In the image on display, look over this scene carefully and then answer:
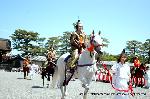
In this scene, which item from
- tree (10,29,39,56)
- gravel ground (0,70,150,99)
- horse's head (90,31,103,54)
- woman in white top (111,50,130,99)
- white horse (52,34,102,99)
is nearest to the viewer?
woman in white top (111,50,130,99)

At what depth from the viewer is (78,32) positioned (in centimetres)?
1205

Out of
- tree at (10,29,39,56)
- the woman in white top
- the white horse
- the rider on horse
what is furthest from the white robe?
tree at (10,29,39,56)

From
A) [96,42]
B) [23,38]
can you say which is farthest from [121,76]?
[23,38]

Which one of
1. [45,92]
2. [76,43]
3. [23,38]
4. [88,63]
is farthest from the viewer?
[23,38]

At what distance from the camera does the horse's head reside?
409 inches

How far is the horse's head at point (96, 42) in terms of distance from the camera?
34.1 feet

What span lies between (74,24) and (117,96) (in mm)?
3336

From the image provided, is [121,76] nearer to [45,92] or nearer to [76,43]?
[76,43]

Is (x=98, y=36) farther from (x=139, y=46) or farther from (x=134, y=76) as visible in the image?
(x=139, y=46)

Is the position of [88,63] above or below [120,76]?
above

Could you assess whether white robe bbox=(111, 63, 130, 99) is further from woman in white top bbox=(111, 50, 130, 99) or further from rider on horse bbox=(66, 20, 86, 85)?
rider on horse bbox=(66, 20, 86, 85)

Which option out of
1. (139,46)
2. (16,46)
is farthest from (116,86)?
(139,46)

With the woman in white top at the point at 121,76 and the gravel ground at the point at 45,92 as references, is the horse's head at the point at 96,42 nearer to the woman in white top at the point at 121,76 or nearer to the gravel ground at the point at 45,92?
the woman in white top at the point at 121,76

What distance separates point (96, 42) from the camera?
1045 centimetres
